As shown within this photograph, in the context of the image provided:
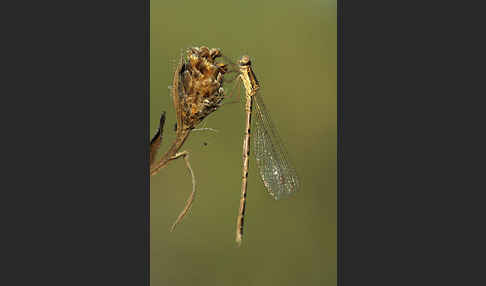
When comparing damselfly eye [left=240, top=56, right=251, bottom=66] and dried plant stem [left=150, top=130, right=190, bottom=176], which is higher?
damselfly eye [left=240, top=56, right=251, bottom=66]

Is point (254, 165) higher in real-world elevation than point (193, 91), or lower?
lower

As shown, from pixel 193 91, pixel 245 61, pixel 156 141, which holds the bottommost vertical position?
pixel 156 141

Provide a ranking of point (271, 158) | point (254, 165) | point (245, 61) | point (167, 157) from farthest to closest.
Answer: point (254, 165) → point (271, 158) → point (245, 61) → point (167, 157)

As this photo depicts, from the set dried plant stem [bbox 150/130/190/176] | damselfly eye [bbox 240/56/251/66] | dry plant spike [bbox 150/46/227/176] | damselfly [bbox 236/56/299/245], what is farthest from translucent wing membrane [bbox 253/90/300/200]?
dried plant stem [bbox 150/130/190/176]

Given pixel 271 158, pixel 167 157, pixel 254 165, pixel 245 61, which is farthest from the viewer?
pixel 254 165

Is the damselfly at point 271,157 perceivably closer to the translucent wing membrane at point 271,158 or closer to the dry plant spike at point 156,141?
the translucent wing membrane at point 271,158

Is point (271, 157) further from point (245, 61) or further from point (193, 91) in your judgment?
point (193, 91)

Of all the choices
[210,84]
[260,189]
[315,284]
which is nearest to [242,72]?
[210,84]

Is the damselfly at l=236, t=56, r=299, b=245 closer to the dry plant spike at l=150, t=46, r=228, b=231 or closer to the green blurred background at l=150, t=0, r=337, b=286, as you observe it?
the green blurred background at l=150, t=0, r=337, b=286

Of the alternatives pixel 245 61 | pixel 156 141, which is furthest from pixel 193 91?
pixel 245 61
